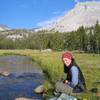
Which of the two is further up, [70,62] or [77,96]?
[70,62]

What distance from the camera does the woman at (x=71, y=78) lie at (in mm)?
15703

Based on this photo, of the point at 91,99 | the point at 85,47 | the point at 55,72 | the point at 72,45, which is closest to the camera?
the point at 91,99

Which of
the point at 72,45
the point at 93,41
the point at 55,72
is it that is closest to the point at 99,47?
the point at 93,41

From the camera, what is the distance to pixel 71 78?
52.8 feet

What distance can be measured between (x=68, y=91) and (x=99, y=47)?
118107mm

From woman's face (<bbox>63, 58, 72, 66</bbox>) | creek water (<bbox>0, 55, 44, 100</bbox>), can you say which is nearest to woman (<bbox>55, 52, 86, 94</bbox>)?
woman's face (<bbox>63, 58, 72, 66</bbox>)

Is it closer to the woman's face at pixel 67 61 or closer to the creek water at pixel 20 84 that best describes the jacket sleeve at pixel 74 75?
the woman's face at pixel 67 61

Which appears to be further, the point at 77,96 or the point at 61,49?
the point at 61,49

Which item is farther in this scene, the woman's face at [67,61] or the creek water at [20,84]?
the creek water at [20,84]

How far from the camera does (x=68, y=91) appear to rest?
15719mm

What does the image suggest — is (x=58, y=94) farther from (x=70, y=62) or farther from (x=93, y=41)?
(x=93, y=41)

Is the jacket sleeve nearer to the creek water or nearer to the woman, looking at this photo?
the woman

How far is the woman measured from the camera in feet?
51.5

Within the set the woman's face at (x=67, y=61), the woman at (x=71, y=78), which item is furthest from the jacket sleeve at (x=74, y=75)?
the woman's face at (x=67, y=61)
